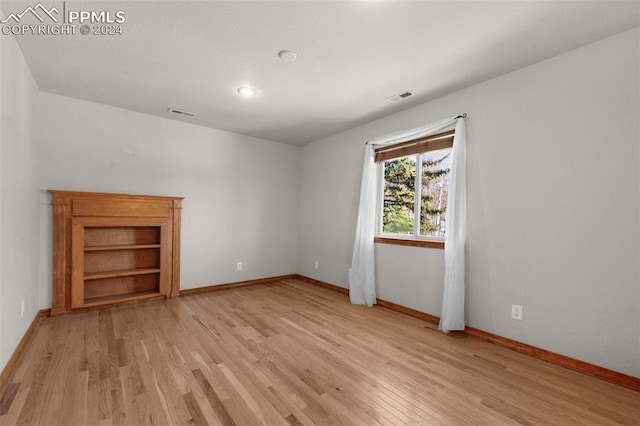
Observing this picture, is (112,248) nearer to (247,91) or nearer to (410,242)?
(247,91)

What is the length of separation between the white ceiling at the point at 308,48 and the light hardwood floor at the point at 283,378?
253 cm

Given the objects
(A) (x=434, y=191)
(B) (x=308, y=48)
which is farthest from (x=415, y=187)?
(B) (x=308, y=48)

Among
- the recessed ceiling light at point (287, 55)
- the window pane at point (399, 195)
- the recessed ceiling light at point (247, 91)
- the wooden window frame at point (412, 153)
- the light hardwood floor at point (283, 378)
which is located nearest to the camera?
the light hardwood floor at point (283, 378)

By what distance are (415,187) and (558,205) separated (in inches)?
56.9

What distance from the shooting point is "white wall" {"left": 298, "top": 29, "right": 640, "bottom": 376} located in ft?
6.63

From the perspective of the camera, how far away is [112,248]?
3453mm

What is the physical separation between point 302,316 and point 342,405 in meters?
1.59

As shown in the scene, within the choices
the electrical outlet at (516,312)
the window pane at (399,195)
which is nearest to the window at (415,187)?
the window pane at (399,195)

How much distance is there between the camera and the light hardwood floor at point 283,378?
163 centimetres

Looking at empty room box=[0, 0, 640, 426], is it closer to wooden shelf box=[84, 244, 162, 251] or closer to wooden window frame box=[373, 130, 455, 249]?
wooden window frame box=[373, 130, 455, 249]

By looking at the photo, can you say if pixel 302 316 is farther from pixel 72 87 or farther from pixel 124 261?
pixel 72 87

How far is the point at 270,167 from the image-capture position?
5.07m

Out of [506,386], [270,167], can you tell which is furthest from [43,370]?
[270,167]

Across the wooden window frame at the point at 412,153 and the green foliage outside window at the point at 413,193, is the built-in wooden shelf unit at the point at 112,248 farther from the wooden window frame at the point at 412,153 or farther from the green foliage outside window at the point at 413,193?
the green foliage outside window at the point at 413,193
